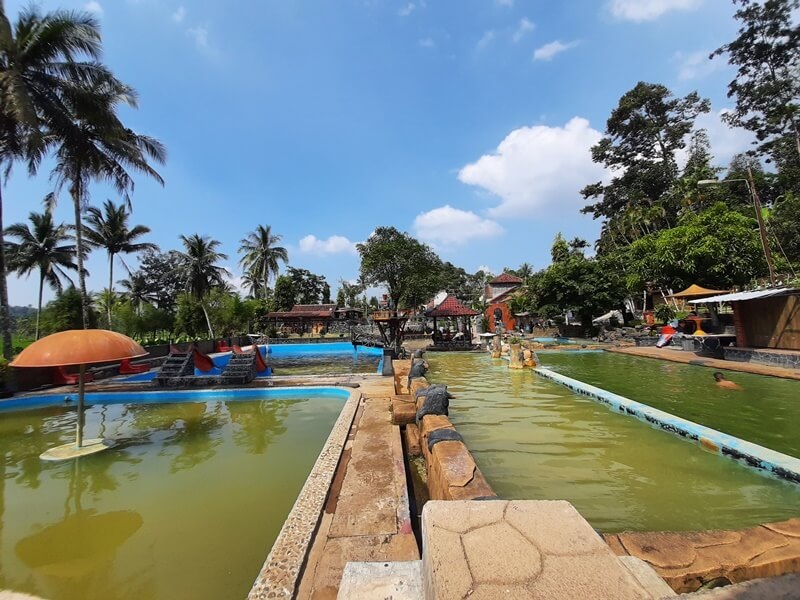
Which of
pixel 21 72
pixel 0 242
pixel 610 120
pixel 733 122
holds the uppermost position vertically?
pixel 610 120

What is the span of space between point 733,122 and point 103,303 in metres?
54.8

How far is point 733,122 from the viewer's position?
30828mm

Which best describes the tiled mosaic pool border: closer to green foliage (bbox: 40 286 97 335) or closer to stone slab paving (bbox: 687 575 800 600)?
stone slab paving (bbox: 687 575 800 600)

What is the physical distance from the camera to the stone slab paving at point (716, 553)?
2248mm

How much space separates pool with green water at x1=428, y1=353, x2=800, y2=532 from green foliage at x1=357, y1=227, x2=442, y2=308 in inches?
935

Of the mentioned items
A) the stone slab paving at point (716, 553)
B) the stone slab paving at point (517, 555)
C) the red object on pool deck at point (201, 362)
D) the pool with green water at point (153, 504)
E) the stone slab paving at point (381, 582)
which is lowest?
the pool with green water at point (153, 504)

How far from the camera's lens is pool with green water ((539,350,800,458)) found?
5777 mm

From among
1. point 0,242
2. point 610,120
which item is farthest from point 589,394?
point 610,120

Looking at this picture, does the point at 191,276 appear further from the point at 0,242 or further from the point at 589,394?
the point at 589,394

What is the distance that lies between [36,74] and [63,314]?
10.3 meters

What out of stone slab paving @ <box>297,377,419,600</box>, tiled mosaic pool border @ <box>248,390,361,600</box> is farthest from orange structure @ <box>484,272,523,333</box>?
tiled mosaic pool border @ <box>248,390,361,600</box>

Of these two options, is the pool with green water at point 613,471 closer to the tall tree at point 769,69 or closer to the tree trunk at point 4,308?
the tree trunk at point 4,308

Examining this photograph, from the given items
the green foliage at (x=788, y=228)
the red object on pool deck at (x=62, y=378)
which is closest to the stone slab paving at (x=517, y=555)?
the red object on pool deck at (x=62, y=378)

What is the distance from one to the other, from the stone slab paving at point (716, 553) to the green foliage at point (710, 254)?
20694 millimetres
